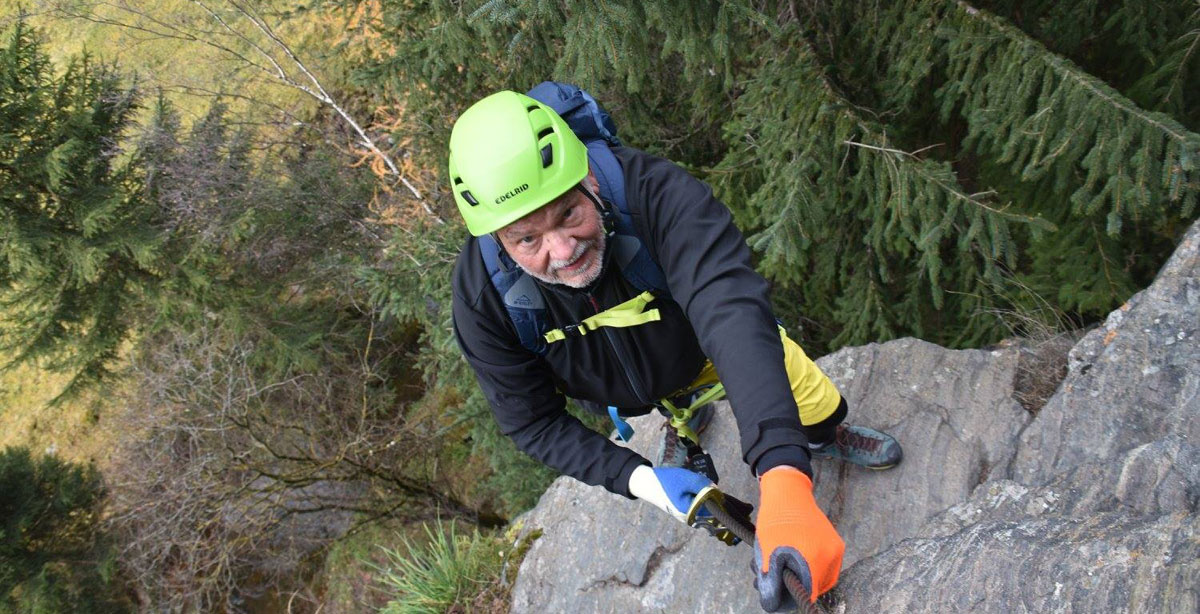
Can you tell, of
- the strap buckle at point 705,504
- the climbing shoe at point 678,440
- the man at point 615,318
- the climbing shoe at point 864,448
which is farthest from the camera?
the climbing shoe at point 678,440

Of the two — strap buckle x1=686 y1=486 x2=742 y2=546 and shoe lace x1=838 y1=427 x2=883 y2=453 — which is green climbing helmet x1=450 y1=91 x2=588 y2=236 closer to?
strap buckle x1=686 y1=486 x2=742 y2=546

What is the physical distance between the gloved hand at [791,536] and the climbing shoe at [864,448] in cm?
147

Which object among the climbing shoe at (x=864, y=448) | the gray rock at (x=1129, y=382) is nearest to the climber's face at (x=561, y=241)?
the climbing shoe at (x=864, y=448)

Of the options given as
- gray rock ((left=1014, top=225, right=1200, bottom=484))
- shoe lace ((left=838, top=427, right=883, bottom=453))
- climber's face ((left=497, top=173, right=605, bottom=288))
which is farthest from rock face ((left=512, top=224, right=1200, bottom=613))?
climber's face ((left=497, top=173, right=605, bottom=288))

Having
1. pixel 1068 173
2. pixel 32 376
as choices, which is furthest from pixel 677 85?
pixel 32 376

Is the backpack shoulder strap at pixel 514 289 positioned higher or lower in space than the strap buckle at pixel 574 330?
higher

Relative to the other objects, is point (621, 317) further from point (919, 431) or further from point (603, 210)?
point (919, 431)

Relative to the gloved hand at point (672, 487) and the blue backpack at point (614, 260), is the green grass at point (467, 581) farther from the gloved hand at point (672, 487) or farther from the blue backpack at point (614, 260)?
the blue backpack at point (614, 260)

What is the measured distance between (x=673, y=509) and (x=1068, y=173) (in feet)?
9.60

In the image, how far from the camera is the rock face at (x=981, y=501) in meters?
1.99

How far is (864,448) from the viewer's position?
11.7 feet

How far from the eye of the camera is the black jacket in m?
2.22

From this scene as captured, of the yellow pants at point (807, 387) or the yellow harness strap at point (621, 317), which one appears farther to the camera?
the yellow pants at point (807, 387)

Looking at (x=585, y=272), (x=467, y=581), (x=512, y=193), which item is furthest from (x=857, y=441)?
(x=467, y=581)
